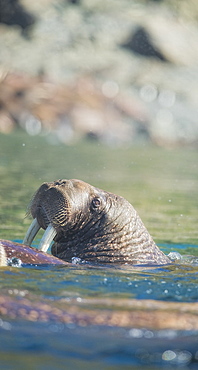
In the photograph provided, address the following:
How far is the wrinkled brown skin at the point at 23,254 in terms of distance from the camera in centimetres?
564

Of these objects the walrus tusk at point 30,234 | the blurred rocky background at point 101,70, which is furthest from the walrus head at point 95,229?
the blurred rocky background at point 101,70

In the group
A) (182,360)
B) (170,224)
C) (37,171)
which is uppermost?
(182,360)

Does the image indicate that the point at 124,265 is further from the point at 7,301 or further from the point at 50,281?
the point at 7,301

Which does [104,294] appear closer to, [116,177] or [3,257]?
[3,257]

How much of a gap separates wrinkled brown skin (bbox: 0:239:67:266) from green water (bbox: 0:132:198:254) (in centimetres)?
245

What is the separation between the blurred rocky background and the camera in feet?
91.2

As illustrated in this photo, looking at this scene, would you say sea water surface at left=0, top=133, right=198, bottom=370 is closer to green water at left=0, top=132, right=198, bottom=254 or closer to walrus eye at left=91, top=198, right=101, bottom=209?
green water at left=0, top=132, right=198, bottom=254

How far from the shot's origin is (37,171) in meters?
15.2

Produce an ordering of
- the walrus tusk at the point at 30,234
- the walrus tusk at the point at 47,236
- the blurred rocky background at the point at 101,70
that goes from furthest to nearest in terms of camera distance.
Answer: the blurred rocky background at the point at 101,70 < the walrus tusk at the point at 30,234 < the walrus tusk at the point at 47,236

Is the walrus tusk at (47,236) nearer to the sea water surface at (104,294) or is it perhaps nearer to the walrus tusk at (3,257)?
the sea water surface at (104,294)

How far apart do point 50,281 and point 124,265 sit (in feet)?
5.10

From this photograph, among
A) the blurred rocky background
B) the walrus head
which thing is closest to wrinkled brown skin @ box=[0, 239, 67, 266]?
the walrus head

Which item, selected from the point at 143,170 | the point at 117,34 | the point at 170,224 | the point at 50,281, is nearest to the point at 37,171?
the point at 143,170

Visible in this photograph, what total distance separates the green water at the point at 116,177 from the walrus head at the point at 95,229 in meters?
1.62
